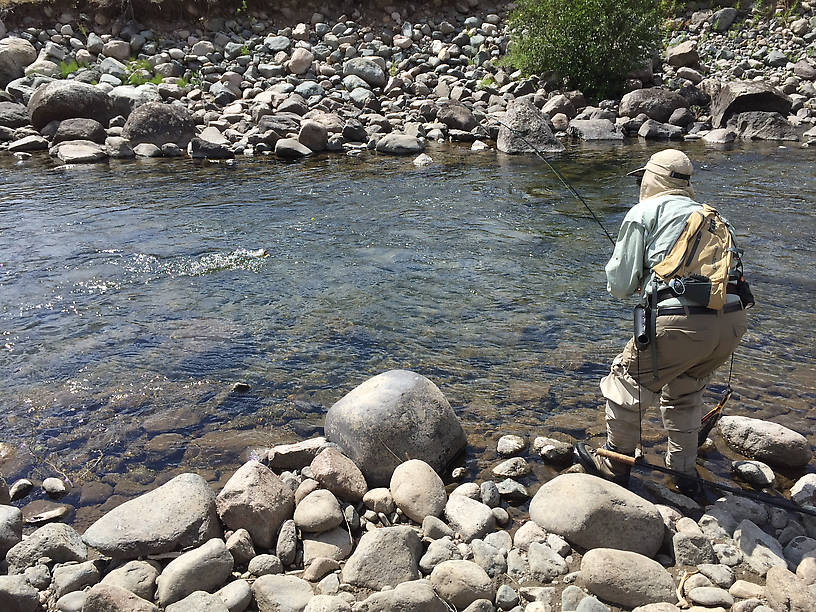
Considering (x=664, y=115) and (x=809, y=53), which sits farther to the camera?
(x=809, y=53)

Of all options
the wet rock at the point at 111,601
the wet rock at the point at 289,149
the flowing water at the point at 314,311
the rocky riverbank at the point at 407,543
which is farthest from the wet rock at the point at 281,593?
the wet rock at the point at 289,149

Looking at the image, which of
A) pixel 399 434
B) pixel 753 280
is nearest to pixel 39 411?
pixel 399 434

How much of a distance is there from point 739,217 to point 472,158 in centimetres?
806

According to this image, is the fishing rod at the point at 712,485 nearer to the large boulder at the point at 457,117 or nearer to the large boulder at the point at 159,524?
the large boulder at the point at 159,524

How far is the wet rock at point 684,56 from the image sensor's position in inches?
1066

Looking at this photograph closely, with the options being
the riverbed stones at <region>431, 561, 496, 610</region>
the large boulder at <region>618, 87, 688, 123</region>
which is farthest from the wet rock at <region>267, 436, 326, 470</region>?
the large boulder at <region>618, 87, 688, 123</region>

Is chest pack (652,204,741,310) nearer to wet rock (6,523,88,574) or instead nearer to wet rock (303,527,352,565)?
wet rock (303,527,352,565)

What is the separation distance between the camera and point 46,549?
13.2 ft

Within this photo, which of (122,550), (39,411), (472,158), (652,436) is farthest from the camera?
(472,158)

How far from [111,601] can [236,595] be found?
2.04ft

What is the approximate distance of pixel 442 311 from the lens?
8.06m

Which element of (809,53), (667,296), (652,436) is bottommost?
(652,436)

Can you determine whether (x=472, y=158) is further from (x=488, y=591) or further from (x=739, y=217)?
(x=488, y=591)

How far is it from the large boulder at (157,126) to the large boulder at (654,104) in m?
14.0
